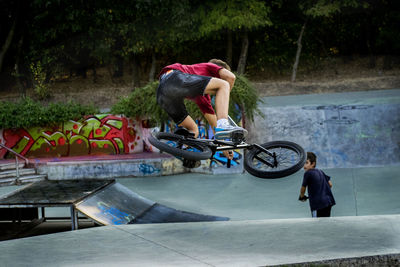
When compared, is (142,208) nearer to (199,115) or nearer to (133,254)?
(133,254)

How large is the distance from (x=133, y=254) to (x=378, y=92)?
2988cm

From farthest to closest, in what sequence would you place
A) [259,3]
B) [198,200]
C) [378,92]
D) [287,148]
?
[259,3]
[378,92]
[198,200]
[287,148]

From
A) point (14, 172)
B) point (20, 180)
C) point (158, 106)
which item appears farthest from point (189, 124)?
point (14, 172)

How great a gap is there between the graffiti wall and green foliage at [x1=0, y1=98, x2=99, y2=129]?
0.99ft

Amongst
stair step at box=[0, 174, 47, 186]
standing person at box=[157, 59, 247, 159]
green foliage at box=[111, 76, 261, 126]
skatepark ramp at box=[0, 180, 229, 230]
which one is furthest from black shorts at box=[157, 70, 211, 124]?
stair step at box=[0, 174, 47, 186]

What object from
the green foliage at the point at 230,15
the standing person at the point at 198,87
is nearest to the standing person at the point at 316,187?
the standing person at the point at 198,87

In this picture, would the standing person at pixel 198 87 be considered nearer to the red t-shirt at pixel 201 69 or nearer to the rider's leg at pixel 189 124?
the red t-shirt at pixel 201 69

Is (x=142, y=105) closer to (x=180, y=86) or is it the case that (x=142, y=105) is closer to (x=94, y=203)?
(x=94, y=203)

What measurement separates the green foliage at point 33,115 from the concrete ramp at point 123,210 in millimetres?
11529

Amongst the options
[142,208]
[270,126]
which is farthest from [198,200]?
[270,126]

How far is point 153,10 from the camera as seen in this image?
1569 inches

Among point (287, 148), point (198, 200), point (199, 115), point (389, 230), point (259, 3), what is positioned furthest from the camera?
point (259, 3)

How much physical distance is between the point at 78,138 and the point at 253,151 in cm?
1824

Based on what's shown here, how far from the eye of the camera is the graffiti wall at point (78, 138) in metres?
24.2
